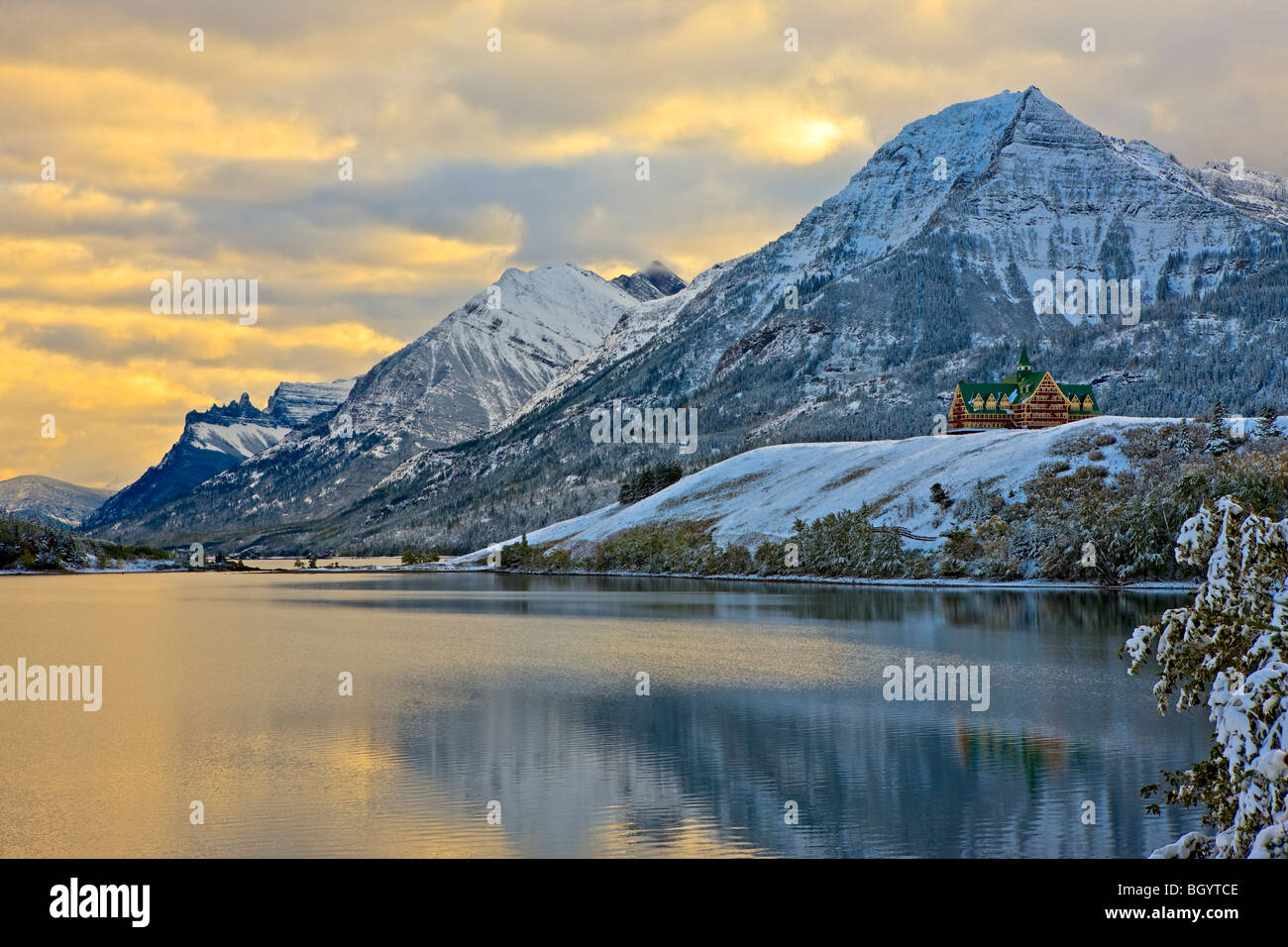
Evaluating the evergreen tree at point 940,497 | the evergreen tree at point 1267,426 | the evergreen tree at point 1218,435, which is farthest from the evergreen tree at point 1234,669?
the evergreen tree at point 940,497

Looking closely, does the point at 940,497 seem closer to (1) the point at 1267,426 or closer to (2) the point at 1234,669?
(1) the point at 1267,426

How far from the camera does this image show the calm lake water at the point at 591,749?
29797 mm

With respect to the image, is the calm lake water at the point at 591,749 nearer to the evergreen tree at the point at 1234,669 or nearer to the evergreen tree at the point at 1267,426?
the evergreen tree at the point at 1234,669

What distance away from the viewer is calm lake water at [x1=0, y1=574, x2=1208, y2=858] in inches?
1173

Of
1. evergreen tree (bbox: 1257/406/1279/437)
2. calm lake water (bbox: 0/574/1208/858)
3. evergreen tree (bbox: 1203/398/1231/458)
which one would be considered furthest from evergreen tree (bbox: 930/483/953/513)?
calm lake water (bbox: 0/574/1208/858)

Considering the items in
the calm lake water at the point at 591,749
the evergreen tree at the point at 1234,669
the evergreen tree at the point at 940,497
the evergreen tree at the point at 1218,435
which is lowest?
the calm lake water at the point at 591,749

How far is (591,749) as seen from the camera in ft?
135

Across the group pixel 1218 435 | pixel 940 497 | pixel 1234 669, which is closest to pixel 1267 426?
pixel 1218 435

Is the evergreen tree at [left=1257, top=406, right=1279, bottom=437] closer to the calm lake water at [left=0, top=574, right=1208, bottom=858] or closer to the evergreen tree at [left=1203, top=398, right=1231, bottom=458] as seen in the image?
the evergreen tree at [left=1203, top=398, right=1231, bottom=458]

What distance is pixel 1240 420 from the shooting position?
179 m

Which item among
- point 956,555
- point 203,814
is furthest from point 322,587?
point 203,814

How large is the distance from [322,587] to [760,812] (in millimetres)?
176755

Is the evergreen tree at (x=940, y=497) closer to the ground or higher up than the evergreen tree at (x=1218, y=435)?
closer to the ground
